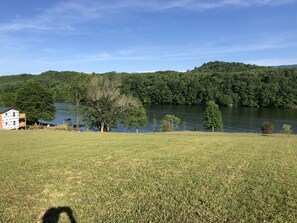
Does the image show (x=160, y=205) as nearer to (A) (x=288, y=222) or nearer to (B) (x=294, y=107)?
(A) (x=288, y=222)

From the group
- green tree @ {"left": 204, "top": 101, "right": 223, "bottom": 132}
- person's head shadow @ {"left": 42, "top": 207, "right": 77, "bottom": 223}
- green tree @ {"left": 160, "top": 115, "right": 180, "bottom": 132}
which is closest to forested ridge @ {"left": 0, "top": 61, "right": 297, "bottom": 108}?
green tree @ {"left": 160, "top": 115, "right": 180, "bottom": 132}

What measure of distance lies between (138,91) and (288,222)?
134 metres

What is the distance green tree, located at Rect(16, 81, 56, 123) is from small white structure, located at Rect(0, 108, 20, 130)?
5.79 m

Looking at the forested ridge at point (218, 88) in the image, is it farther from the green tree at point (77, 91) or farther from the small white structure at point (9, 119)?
the green tree at point (77, 91)

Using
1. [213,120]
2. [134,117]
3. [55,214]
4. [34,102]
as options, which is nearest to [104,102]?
[134,117]

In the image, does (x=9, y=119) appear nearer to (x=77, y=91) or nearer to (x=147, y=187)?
(x=77, y=91)

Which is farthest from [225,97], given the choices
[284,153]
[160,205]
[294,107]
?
[160,205]

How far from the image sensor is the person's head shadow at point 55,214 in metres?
5.88

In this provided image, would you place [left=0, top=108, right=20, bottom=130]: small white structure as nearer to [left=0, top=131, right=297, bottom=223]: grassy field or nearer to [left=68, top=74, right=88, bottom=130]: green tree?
[left=68, top=74, right=88, bottom=130]: green tree

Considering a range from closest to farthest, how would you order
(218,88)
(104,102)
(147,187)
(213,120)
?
(147,187) < (104,102) < (213,120) < (218,88)

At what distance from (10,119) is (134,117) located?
22096 millimetres

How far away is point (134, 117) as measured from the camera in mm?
56125

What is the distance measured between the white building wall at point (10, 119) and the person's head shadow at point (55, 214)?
48.9 m

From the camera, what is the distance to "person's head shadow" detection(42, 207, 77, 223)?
5.88 metres
